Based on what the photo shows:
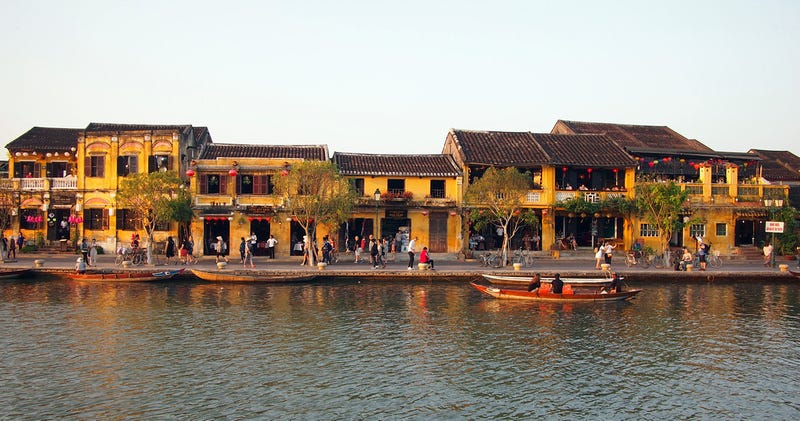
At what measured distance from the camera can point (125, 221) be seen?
137 ft

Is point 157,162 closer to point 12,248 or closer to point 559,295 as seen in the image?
point 12,248

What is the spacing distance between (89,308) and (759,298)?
30005mm

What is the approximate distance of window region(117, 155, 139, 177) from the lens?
137ft

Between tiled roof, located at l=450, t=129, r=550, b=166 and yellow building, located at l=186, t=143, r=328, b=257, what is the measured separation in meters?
11.4

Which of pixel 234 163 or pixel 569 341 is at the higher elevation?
pixel 234 163

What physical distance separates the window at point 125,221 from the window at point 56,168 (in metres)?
6.31

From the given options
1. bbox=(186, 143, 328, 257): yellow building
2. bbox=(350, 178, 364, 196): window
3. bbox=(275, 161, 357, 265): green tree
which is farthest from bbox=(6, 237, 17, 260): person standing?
bbox=(350, 178, 364, 196): window

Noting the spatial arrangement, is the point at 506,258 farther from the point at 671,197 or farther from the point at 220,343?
the point at 220,343

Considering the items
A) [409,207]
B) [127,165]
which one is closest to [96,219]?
[127,165]

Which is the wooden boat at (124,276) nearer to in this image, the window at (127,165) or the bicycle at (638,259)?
the window at (127,165)

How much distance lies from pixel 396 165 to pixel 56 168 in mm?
23355

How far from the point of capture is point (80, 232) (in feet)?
137

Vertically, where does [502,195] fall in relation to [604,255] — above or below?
above

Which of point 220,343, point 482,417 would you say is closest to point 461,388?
point 482,417
